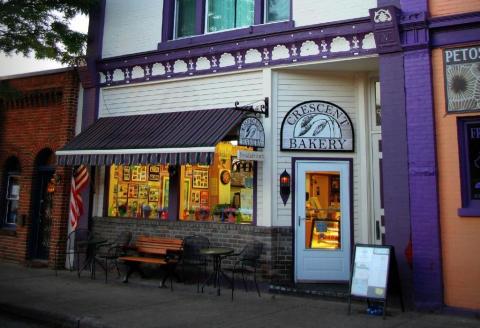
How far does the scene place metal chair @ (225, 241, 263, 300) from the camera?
28.2 feet

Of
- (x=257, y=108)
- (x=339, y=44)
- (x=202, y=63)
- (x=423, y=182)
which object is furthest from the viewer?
(x=202, y=63)

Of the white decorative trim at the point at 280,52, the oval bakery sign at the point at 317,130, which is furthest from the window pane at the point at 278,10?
the oval bakery sign at the point at 317,130

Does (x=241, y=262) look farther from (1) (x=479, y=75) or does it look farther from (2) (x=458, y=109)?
(1) (x=479, y=75)

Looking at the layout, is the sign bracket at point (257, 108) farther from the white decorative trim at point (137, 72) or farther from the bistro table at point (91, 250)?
the bistro table at point (91, 250)

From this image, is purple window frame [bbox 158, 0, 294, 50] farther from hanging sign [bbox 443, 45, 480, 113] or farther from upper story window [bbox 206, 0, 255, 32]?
hanging sign [bbox 443, 45, 480, 113]

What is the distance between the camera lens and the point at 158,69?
1083cm

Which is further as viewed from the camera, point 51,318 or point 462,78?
point 462,78

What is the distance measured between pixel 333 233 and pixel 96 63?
23.3 ft

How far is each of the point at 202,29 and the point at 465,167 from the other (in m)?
6.27

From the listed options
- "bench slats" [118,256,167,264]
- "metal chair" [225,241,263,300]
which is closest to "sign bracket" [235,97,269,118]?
"metal chair" [225,241,263,300]

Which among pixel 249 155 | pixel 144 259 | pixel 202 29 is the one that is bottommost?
pixel 144 259

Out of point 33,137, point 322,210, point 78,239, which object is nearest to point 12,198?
point 33,137

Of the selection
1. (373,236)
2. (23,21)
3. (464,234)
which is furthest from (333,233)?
(23,21)

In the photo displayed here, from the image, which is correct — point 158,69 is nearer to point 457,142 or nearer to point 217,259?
point 217,259
